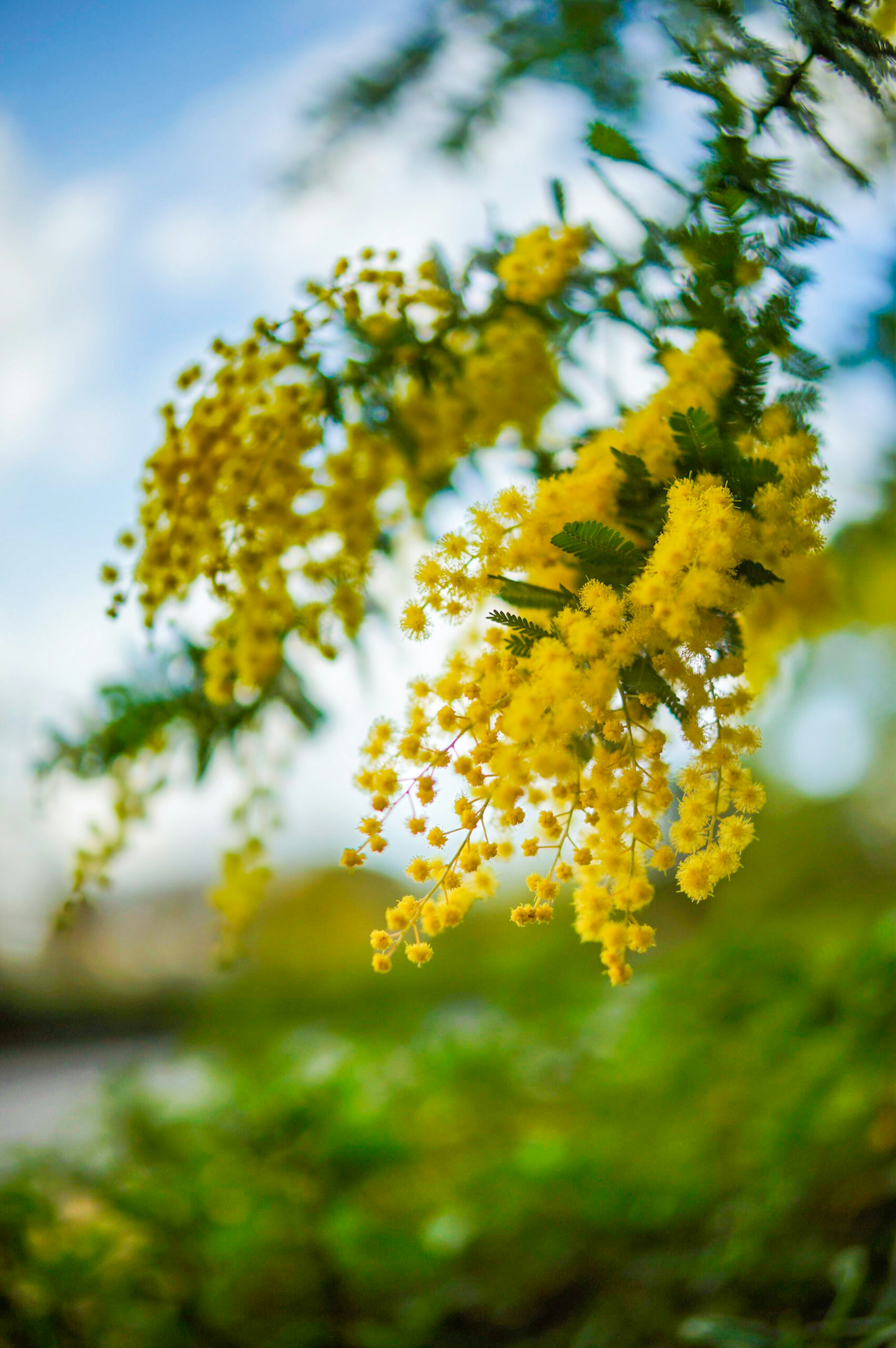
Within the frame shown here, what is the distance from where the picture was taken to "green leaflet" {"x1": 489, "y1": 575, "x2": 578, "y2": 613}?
616 mm

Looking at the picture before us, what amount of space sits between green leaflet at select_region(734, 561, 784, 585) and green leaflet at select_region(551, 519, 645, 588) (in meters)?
0.07

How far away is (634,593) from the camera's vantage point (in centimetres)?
56

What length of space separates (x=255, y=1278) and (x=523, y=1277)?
47 centimetres

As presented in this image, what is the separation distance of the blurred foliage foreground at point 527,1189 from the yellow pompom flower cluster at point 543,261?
0.98 metres

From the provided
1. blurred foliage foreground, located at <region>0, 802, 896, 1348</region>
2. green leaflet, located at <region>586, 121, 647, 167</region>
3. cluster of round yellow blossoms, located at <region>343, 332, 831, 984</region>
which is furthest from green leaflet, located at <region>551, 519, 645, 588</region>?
blurred foliage foreground, located at <region>0, 802, 896, 1348</region>

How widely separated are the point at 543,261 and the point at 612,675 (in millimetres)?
587

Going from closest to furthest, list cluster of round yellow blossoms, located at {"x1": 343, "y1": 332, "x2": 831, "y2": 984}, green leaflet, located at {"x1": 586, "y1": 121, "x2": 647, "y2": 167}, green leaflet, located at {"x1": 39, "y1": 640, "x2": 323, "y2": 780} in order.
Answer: cluster of round yellow blossoms, located at {"x1": 343, "y1": 332, "x2": 831, "y2": 984} < green leaflet, located at {"x1": 586, "y1": 121, "x2": 647, "y2": 167} < green leaflet, located at {"x1": 39, "y1": 640, "x2": 323, "y2": 780}

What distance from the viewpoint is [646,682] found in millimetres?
580

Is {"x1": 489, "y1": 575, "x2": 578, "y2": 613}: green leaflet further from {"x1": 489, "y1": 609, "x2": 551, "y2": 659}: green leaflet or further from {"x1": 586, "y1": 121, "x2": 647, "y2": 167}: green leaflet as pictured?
{"x1": 586, "y1": 121, "x2": 647, "y2": 167}: green leaflet

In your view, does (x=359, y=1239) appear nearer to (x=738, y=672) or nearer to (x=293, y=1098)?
(x=293, y=1098)

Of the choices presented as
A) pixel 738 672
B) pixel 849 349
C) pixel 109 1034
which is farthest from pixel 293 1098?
pixel 109 1034

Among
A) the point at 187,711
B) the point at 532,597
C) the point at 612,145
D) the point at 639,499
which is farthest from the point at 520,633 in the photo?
the point at 187,711

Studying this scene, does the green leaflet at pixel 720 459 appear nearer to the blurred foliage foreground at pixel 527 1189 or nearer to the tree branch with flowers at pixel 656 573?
the tree branch with flowers at pixel 656 573

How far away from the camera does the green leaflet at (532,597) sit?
2.02 ft
